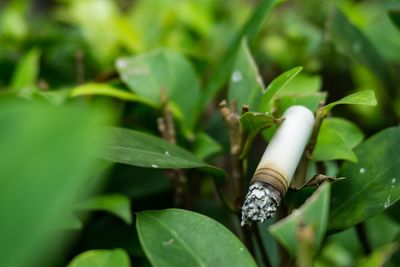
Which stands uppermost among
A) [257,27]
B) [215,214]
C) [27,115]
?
[27,115]

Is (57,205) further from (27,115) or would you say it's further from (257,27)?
(257,27)

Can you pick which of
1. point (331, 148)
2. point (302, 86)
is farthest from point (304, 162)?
point (302, 86)

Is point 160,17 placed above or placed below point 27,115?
below

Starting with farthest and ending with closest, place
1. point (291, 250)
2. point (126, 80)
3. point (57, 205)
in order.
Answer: point (126, 80)
point (291, 250)
point (57, 205)

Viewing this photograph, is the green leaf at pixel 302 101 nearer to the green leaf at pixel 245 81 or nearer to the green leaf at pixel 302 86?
the green leaf at pixel 245 81

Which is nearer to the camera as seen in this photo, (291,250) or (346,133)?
(291,250)

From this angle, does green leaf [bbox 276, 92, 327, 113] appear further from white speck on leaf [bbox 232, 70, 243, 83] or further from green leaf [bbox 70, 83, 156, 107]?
green leaf [bbox 70, 83, 156, 107]

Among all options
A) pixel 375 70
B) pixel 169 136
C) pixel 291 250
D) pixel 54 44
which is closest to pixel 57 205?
pixel 291 250

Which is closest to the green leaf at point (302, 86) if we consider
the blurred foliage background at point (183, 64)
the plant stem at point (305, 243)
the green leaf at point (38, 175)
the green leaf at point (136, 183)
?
the blurred foliage background at point (183, 64)
